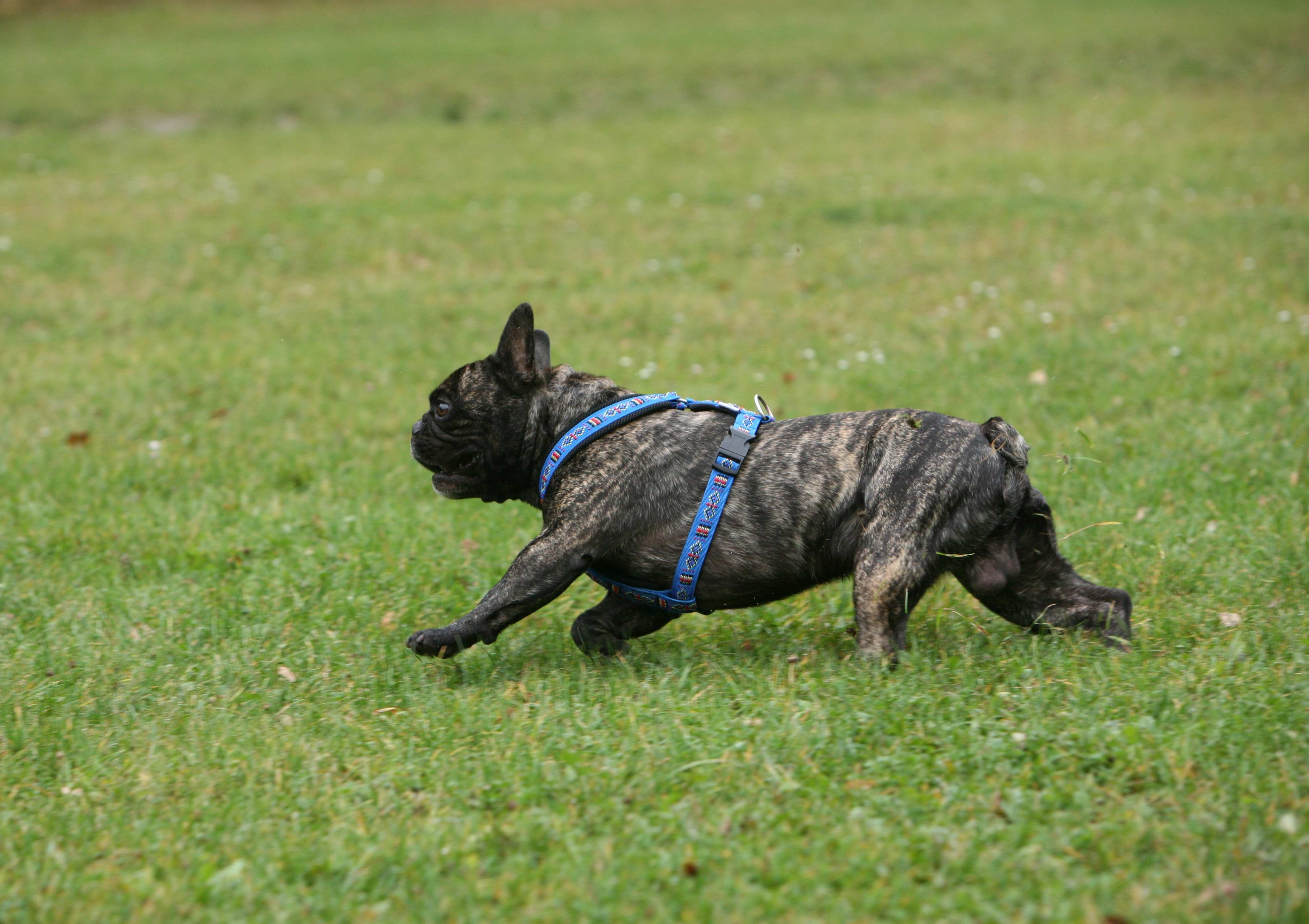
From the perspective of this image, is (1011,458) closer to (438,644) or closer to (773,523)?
(773,523)

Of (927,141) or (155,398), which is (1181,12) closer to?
(927,141)

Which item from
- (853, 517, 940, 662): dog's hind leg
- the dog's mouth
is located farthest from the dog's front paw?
(853, 517, 940, 662): dog's hind leg

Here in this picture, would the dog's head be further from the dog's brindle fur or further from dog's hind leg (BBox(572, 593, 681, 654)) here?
dog's hind leg (BBox(572, 593, 681, 654))

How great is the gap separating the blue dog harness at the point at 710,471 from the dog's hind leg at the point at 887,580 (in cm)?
64

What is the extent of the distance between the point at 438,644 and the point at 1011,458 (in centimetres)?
254

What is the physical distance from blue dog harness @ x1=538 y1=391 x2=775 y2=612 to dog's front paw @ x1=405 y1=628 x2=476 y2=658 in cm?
66

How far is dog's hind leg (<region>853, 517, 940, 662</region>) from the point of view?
506cm

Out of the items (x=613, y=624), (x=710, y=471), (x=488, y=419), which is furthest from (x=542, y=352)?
(x=613, y=624)

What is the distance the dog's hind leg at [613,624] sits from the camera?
5.77 metres

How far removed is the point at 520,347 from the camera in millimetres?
5617

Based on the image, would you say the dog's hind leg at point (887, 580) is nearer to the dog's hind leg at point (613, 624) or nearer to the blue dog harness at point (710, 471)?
the blue dog harness at point (710, 471)

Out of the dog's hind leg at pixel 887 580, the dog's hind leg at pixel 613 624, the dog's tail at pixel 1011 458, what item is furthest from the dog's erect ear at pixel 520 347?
the dog's tail at pixel 1011 458

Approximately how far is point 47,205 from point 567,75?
10.6 metres

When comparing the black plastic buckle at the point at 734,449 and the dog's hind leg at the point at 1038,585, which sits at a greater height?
the black plastic buckle at the point at 734,449
